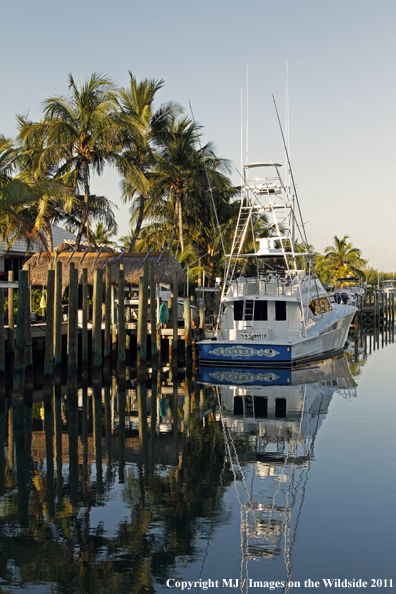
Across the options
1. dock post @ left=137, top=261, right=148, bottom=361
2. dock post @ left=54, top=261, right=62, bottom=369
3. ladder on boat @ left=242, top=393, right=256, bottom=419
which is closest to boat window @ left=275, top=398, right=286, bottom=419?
ladder on boat @ left=242, top=393, right=256, bottom=419

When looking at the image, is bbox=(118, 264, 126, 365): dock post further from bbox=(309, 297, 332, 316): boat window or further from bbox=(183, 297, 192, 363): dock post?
bbox=(309, 297, 332, 316): boat window

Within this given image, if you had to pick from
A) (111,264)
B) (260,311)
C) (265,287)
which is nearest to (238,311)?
(260,311)

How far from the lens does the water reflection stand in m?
7.54

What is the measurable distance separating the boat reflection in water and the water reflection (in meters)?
0.04

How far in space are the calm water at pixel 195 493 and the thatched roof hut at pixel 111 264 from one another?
29.8ft

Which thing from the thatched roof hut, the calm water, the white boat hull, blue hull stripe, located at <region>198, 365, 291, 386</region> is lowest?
the calm water

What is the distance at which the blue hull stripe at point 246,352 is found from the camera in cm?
2289

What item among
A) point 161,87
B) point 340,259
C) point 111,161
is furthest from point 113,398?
point 340,259

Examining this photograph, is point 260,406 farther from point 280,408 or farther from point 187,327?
point 187,327

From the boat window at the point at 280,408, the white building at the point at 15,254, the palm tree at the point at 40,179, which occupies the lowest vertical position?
the boat window at the point at 280,408

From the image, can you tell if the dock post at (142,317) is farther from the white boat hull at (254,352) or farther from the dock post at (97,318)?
the white boat hull at (254,352)

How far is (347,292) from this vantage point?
4628 centimetres

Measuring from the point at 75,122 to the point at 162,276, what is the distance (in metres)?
8.61

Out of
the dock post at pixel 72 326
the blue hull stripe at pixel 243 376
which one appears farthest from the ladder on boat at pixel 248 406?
the dock post at pixel 72 326
